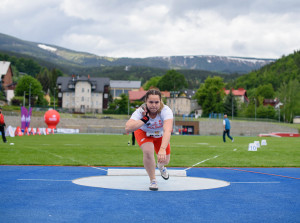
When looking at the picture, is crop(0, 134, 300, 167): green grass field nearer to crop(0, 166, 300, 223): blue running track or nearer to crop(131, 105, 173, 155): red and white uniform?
crop(0, 166, 300, 223): blue running track

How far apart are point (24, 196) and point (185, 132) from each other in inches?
3095

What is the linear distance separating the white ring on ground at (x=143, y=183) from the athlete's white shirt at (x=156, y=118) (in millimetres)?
1151

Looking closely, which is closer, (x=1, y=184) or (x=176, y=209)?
(x=176, y=209)

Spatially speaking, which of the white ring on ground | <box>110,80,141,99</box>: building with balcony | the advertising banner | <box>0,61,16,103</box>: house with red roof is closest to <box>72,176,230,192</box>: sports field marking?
the white ring on ground

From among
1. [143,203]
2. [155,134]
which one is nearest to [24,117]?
[155,134]

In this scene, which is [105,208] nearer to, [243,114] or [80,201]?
[80,201]

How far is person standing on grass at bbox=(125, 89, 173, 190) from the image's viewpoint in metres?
7.00

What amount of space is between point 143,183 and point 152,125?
5.09ft

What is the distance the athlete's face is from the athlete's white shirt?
20 cm

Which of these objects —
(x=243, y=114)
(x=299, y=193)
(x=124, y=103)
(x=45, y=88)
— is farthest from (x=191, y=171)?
(x=45, y=88)

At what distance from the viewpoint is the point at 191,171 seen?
11.4 m

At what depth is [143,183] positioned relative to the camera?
8555 mm

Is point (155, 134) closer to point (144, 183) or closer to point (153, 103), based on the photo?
point (153, 103)

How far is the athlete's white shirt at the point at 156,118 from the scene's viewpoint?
24.0 ft
